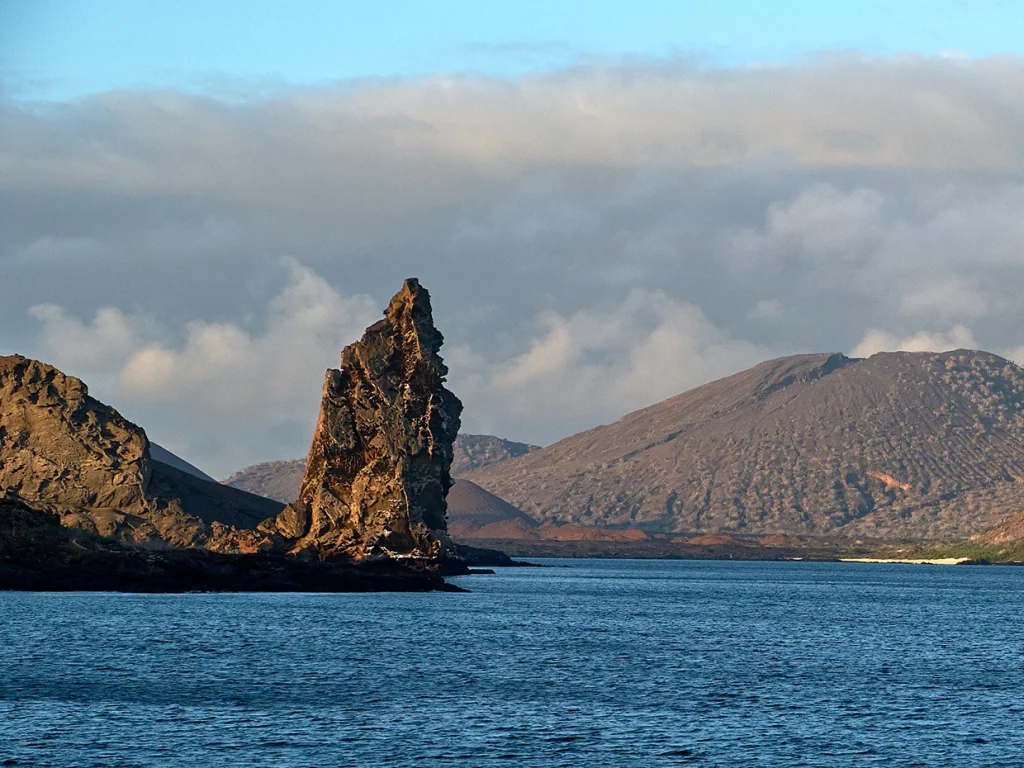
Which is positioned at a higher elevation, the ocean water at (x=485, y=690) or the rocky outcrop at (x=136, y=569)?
the rocky outcrop at (x=136, y=569)

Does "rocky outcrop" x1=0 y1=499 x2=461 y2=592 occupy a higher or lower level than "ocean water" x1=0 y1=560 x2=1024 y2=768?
higher

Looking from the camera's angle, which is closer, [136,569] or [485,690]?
[485,690]

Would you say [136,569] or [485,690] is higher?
[136,569]

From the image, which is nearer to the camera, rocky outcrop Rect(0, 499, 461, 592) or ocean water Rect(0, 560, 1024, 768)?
ocean water Rect(0, 560, 1024, 768)

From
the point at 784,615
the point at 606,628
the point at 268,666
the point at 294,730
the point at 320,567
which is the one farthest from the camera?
the point at 320,567

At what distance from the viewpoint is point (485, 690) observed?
8394 cm

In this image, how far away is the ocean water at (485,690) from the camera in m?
64.0

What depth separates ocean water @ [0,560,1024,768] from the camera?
6397 centimetres

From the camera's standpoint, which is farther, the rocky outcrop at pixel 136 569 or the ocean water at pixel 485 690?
the rocky outcrop at pixel 136 569

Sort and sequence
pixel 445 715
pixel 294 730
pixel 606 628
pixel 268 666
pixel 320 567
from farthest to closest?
pixel 320 567
pixel 606 628
pixel 268 666
pixel 445 715
pixel 294 730

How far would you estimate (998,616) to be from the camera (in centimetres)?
16775

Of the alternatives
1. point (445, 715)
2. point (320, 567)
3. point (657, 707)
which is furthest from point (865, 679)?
point (320, 567)

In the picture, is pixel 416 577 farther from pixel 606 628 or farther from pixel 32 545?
pixel 606 628

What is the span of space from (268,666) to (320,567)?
91.2 metres
